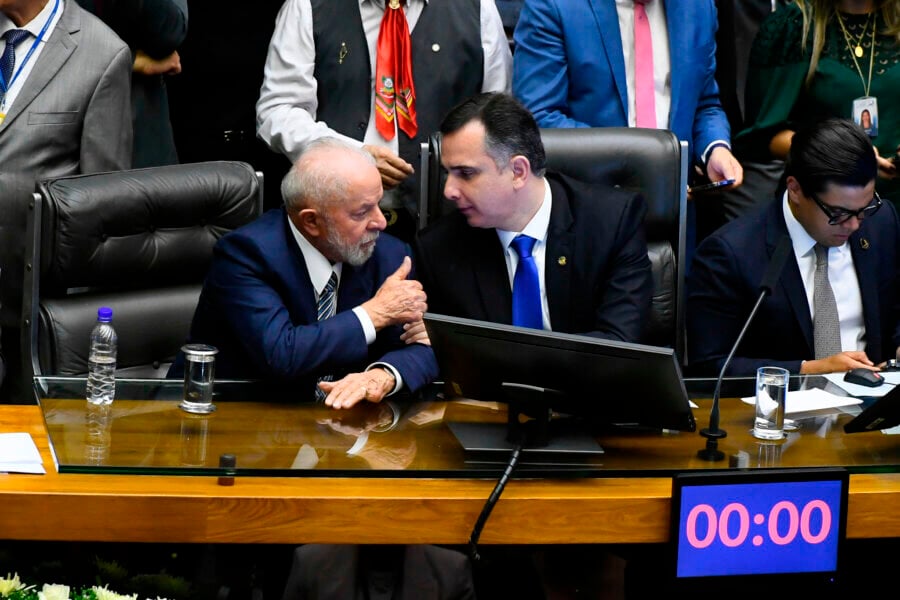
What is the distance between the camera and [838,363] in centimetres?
354

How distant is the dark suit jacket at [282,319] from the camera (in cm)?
328

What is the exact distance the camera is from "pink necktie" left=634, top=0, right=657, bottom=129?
14.5ft

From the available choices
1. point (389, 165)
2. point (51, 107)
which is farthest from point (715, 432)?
point (51, 107)

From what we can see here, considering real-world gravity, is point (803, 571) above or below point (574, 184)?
below

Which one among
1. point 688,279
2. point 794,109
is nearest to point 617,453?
point 688,279

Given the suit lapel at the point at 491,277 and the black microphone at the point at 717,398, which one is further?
the suit lapel at the point at 491,277

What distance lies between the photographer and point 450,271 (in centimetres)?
367

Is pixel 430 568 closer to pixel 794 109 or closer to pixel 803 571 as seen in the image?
pixel 803 571

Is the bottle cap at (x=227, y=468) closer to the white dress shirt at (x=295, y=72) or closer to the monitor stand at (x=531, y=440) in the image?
the monitor stand at (x=531, y=440)

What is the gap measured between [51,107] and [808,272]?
7.15ft

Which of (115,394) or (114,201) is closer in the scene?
(115,394)

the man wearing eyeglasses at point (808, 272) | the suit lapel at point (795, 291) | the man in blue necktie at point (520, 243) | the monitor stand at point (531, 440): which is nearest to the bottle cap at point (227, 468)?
the monitor stand at point (531, 440)

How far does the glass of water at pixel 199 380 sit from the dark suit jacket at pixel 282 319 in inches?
11.9

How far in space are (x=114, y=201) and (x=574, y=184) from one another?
3.83ft
